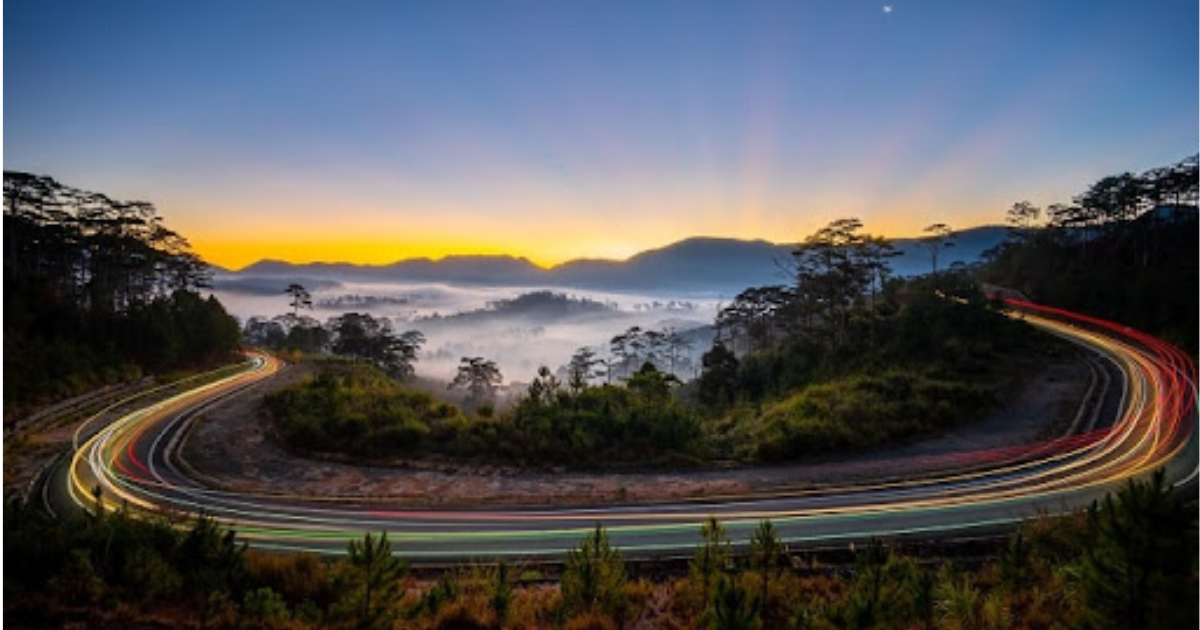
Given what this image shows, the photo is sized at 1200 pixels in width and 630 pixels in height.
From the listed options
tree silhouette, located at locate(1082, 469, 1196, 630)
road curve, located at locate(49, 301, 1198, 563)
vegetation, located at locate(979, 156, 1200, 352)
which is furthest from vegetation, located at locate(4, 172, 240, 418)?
vegetation, located at locate(979, 156, 1200, 352)

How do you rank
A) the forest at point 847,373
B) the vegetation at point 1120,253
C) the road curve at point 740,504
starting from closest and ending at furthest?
the road curve at point 740,504
the forest at point 847,373
the vegetation at point 1120,253

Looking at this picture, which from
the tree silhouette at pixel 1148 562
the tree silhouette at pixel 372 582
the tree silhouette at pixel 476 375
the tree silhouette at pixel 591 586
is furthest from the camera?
the tree silhouette at pixel 476 375

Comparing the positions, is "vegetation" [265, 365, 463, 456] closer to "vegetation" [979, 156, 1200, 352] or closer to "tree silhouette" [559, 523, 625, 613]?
"tree silhouette" [559, 523, 625, 613]

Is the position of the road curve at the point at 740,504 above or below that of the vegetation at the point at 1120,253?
below

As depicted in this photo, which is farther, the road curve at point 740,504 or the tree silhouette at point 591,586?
the road curve at point 740,504

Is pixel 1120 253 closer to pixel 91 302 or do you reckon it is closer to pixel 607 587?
pixel 607 587

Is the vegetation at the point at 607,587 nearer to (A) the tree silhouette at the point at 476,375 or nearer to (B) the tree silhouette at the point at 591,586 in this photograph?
(B) the tree silhouette at the point at 591,586

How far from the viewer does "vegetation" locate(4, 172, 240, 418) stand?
15.2m

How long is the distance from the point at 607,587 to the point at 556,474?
25.0 ft

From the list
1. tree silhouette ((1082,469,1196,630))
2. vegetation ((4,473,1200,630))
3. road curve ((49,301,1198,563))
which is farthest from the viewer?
road curve ((49,301,1198,563))

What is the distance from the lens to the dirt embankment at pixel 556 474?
1355cm

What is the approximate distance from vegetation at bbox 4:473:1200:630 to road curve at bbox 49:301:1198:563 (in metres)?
1.36

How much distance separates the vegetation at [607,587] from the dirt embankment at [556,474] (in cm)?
409

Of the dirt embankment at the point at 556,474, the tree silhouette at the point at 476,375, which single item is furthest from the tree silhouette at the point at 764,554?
the tree silhouette at the point at 476,375
